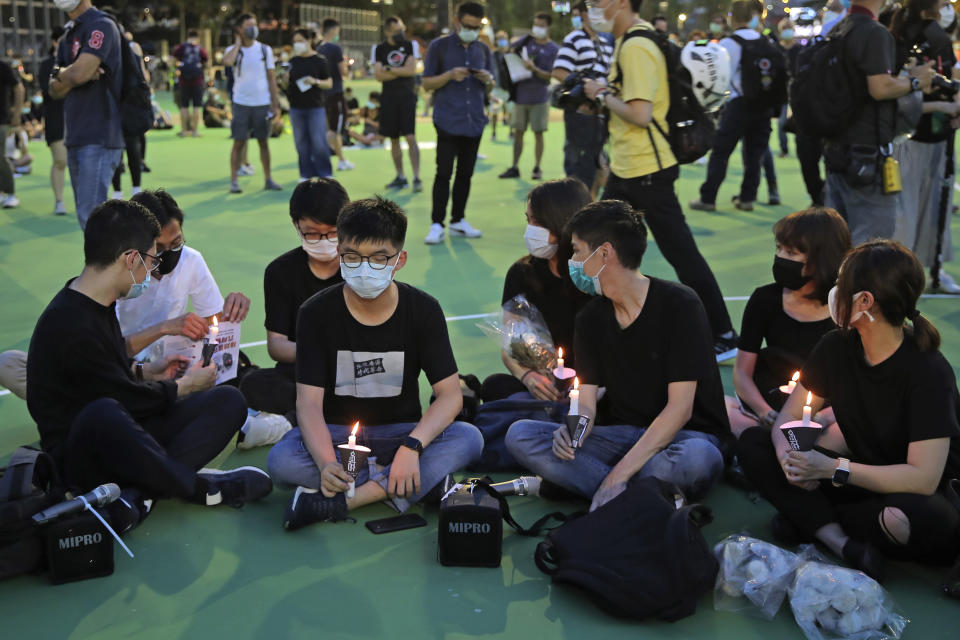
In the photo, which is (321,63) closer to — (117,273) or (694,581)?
(117,273)

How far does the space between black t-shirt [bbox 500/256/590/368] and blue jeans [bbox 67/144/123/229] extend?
145 inches

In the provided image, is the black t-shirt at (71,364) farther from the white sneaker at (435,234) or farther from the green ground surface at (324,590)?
the white sneaker at (435,234)

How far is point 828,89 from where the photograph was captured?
6176 mm

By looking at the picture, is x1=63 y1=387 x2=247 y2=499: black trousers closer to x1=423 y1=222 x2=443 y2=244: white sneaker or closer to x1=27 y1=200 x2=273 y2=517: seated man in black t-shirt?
x1=27 y1=200 x2=273 y2=517: seated man in black t-shirt

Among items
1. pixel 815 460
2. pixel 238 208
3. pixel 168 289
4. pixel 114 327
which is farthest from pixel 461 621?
pixel 238 208

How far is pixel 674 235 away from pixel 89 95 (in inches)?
165

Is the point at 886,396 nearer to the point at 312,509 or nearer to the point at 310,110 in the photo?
the point at 312,509

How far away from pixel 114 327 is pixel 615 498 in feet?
6.56

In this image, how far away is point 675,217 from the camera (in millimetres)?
5941

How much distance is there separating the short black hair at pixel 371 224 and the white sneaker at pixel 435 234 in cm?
526

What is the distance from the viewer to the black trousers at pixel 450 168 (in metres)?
9.34

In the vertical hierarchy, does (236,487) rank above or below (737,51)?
below

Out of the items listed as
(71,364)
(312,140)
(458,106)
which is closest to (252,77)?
(312,140)

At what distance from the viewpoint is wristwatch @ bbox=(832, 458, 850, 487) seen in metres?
3.46
